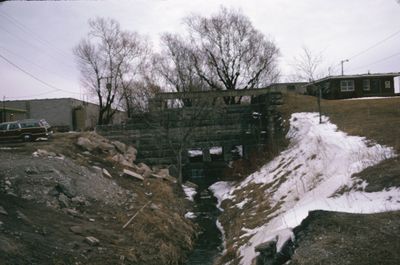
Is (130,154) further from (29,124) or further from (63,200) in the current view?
(63,200)

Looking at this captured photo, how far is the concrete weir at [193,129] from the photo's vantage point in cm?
2905

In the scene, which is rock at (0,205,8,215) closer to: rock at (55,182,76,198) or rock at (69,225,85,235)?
rock at (69,225,85,235)

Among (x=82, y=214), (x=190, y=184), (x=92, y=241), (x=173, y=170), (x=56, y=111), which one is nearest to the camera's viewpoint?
(x=92, y=241)

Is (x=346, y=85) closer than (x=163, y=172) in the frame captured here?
No

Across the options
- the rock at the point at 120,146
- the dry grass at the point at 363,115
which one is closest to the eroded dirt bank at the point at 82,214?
the rock at the point at 120,146

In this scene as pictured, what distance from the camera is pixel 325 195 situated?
40.1 ft

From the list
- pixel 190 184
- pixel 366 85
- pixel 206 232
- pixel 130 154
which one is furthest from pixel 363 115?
pixel 366 85

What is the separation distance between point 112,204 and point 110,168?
5.58 metres

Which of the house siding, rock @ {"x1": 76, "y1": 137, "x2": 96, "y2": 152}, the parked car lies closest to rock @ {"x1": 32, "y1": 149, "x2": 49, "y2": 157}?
rock @ {"x1": 76, "y1": 137, "x2": 96, "y2": 152}

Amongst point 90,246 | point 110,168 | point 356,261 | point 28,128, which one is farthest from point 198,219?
point 28,128

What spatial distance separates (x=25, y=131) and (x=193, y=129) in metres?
11.1

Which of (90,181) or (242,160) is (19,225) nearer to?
(90,181)

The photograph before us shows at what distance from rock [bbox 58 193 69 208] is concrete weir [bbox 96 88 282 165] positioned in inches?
541

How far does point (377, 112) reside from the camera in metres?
22.8
